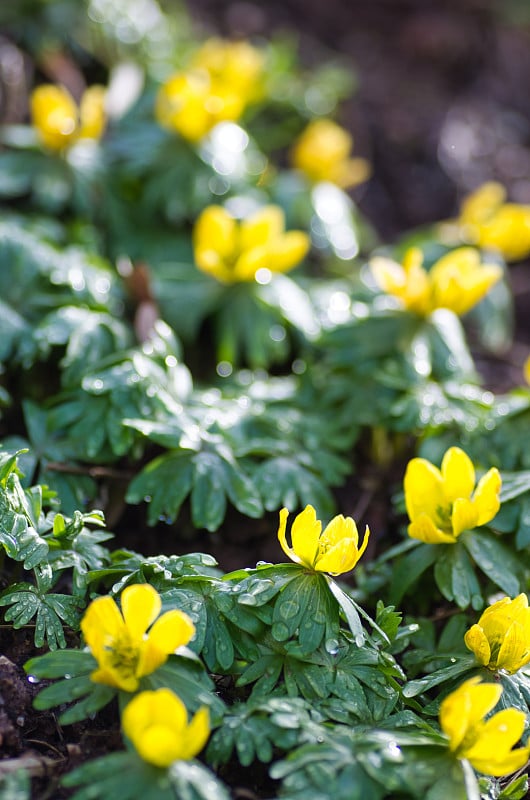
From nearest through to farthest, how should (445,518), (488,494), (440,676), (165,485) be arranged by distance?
(440,676), (488,494), (445,518), (165,485)

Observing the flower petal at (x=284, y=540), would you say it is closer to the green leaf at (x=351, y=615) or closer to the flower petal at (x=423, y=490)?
the green leaf at (x=351, y=615)

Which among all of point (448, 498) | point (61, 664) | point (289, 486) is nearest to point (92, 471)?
point (289, 486)

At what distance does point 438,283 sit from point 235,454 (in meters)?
1.00

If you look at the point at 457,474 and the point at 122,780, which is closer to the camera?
the point at 122,780

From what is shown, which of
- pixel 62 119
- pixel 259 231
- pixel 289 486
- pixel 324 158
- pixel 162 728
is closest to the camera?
pixel 162 728

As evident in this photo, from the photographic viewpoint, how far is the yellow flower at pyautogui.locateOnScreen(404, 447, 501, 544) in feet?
6.40

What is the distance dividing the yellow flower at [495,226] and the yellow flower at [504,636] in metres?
2.00

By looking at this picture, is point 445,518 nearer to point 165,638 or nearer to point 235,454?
point 235,454

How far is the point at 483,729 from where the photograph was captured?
1.54 meters

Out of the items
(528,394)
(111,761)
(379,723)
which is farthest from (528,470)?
(111,761)

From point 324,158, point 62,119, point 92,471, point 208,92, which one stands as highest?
point 208,92

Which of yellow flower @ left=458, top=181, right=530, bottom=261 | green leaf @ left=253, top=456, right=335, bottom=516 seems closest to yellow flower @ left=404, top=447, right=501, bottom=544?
green leaf @ left=253, top=456, right=335, bottom=516

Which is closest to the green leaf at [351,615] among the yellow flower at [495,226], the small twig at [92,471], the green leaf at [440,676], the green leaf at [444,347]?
the green leaf at [440,676]

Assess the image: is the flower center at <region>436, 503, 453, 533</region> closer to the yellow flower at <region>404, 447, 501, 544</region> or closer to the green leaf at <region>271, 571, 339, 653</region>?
the yellow flower at <region>404, 447, 501, 544</region>
